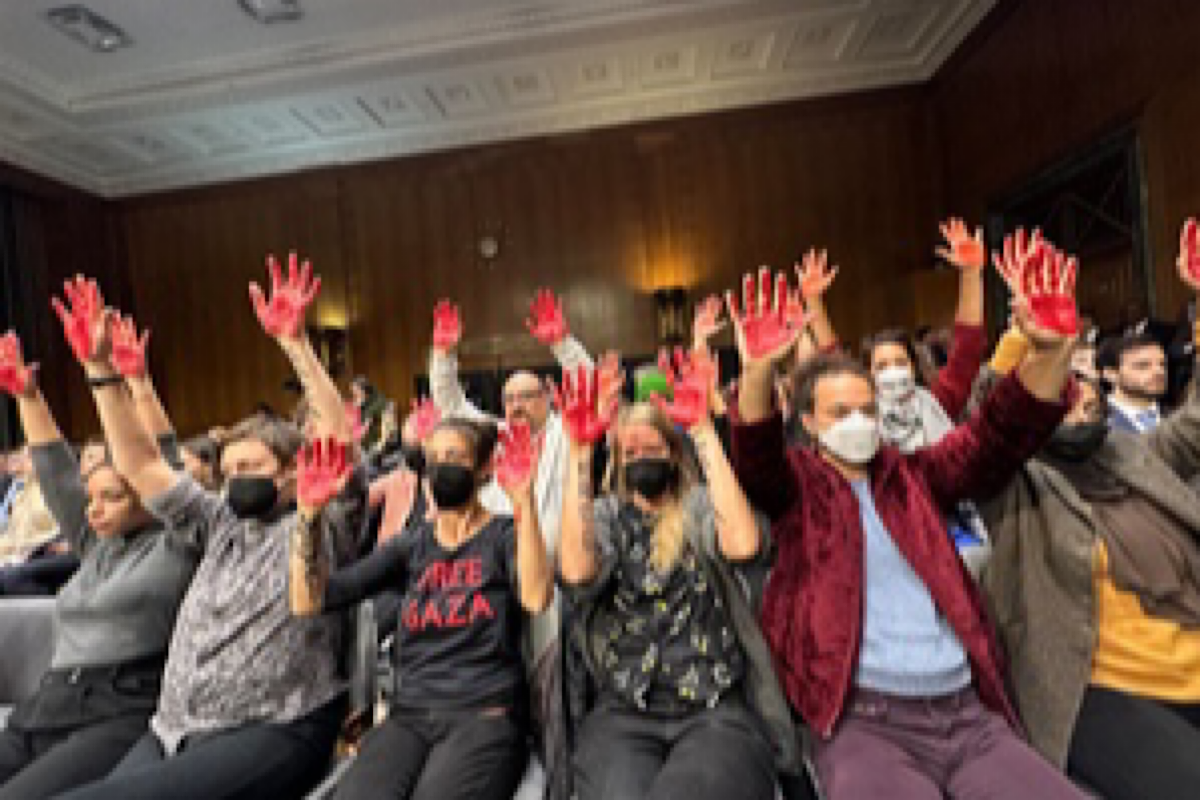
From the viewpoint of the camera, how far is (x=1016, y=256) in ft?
4.97

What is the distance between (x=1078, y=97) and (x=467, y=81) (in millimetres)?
4362

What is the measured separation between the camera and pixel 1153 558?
151cm

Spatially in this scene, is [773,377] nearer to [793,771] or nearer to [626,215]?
[793,771]

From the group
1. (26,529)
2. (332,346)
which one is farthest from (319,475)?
(332,346)

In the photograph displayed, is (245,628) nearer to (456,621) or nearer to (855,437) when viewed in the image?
(456,621)

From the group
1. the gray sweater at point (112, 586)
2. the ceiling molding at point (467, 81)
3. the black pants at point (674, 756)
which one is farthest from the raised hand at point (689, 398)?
the ceiling molding at point (467, 81)

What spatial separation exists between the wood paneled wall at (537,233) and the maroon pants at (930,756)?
18.2 ft

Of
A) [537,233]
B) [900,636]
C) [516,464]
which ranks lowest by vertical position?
[900,636]

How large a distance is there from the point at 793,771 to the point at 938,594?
0.47 meters

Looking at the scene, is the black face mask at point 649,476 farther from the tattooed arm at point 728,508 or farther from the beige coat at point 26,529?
the beige coat at point 26,529

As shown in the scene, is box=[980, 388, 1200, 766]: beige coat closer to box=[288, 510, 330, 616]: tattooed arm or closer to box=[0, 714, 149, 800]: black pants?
box=[288, 510, 330, 616]: tattooed arm

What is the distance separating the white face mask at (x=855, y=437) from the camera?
150cm

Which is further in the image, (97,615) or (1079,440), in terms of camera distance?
(97,615)

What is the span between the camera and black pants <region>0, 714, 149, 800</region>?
4.91 ft
